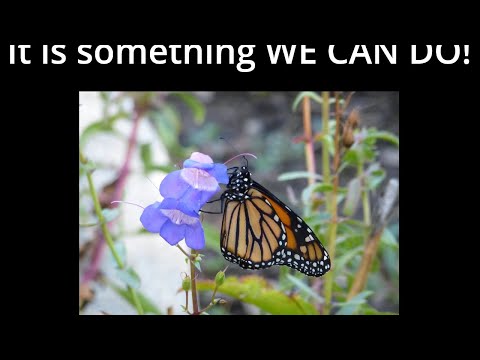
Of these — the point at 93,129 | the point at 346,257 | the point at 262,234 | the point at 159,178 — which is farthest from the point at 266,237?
the point at 159,178

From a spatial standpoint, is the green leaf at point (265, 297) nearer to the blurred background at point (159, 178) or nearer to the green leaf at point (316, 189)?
the blurred background at point (159, 178)

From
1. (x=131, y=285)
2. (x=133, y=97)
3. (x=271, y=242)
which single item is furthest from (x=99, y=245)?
(x=271, y=242)

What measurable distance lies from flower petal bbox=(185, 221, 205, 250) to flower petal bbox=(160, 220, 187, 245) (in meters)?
0.01

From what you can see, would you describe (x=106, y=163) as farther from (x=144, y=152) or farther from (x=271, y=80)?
(x=271, y=80)

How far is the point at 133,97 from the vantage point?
104 inches

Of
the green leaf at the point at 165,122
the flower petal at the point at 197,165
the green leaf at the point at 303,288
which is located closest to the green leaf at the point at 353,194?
the green leaf at the point at 303,288

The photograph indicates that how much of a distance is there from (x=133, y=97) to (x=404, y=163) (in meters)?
1.25

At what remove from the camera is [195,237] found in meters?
1.14

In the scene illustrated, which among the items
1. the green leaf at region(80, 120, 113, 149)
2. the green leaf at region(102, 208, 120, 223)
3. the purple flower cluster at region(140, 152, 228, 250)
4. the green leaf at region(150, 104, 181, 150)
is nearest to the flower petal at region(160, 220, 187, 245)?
the purple flower cluster at region(140, 152, 228, 250)

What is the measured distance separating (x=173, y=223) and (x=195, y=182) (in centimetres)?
9

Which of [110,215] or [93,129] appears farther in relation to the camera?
[93,129]

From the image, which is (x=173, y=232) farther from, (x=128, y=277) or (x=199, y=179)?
(x=128, y=277)

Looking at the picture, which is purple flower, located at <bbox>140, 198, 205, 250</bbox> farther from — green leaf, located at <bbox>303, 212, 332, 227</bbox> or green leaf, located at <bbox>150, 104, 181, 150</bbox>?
green leaf, located at <bbox>150, 104, 181, 150</bbox>

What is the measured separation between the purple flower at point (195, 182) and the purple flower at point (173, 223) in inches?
1.1
